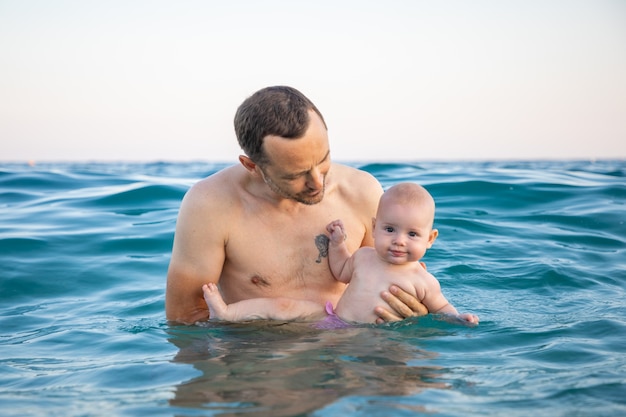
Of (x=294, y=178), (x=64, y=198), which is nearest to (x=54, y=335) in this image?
(x=294, y=178)

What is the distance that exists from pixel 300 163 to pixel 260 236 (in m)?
0.73

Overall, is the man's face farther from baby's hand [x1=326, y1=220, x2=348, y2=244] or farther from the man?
baby's hand [x1=326, y1=220, x2=348, y2=244]

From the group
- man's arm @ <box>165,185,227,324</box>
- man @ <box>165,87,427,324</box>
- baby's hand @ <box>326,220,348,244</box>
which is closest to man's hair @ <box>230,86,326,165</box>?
man @ <box>165,87,427,324</box>

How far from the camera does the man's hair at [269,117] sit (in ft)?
14.7

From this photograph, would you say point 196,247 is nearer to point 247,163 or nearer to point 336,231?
point 247,163

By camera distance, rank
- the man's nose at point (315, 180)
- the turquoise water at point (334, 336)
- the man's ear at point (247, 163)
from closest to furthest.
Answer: the turquoise water at point (334, 336)
the man's nose at point (315, 180)
the man's ear at point (247, 163)

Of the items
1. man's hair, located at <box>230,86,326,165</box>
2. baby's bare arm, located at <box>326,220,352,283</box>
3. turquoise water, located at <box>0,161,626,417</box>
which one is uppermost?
man's hair, located at <box>230,86,326,165</box>

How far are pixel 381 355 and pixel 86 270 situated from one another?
167 inches

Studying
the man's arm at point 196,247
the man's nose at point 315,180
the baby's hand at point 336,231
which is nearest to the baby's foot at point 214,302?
the man's arm at point 196,247

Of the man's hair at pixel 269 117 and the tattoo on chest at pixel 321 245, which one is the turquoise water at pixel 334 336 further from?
the man's hair at pixel 269 117

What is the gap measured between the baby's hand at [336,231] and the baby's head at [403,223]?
23 cm

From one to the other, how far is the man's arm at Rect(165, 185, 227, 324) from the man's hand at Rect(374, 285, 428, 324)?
110cm

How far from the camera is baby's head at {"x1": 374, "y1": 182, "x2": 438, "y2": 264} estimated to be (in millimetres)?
4895

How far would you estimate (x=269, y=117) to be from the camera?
4508mm
